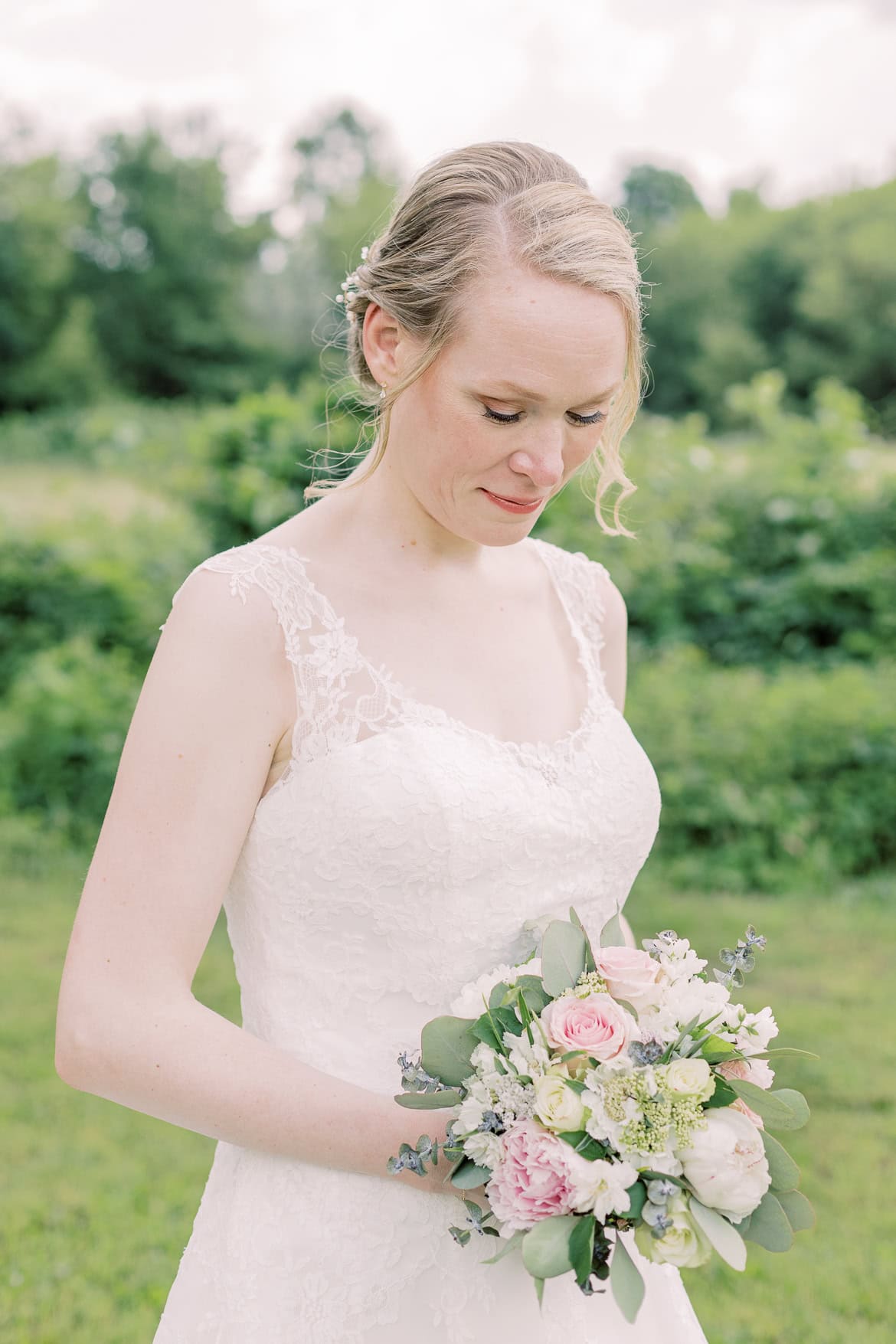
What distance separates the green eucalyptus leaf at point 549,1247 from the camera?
1.51m

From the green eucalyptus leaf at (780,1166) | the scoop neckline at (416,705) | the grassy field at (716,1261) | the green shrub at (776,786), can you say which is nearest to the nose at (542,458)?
the scoop neckline at (416,705)

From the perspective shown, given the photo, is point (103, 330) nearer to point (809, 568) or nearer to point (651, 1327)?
point (809, 568)

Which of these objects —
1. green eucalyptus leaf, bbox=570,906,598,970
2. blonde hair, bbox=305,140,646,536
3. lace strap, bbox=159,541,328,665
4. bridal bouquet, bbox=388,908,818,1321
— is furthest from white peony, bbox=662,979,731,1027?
blonde hair, bbox=305,140,646,536

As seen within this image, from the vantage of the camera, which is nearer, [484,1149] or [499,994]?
[484,1149]

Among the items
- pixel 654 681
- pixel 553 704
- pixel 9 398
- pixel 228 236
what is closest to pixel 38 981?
pixel 654 681

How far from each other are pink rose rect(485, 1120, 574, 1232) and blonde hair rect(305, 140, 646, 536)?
1144 millimetres

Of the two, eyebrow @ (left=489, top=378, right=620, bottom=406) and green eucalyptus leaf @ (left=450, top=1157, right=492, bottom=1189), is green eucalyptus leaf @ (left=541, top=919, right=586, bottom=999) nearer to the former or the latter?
green eucalyptus leaf @ (left=450, top=1157, right=492, bottom=1189)

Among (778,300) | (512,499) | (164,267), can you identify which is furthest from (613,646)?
(164,267)

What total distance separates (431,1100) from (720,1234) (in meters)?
0.40

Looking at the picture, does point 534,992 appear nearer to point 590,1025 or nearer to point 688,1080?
point 590,1025

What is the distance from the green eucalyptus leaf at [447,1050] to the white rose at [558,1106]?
0.49 feet

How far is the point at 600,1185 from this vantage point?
5.01 ft

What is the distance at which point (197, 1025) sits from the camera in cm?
171

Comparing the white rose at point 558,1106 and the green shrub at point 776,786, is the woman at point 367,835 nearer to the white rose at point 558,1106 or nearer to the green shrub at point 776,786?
the white rose at point 558,1106
